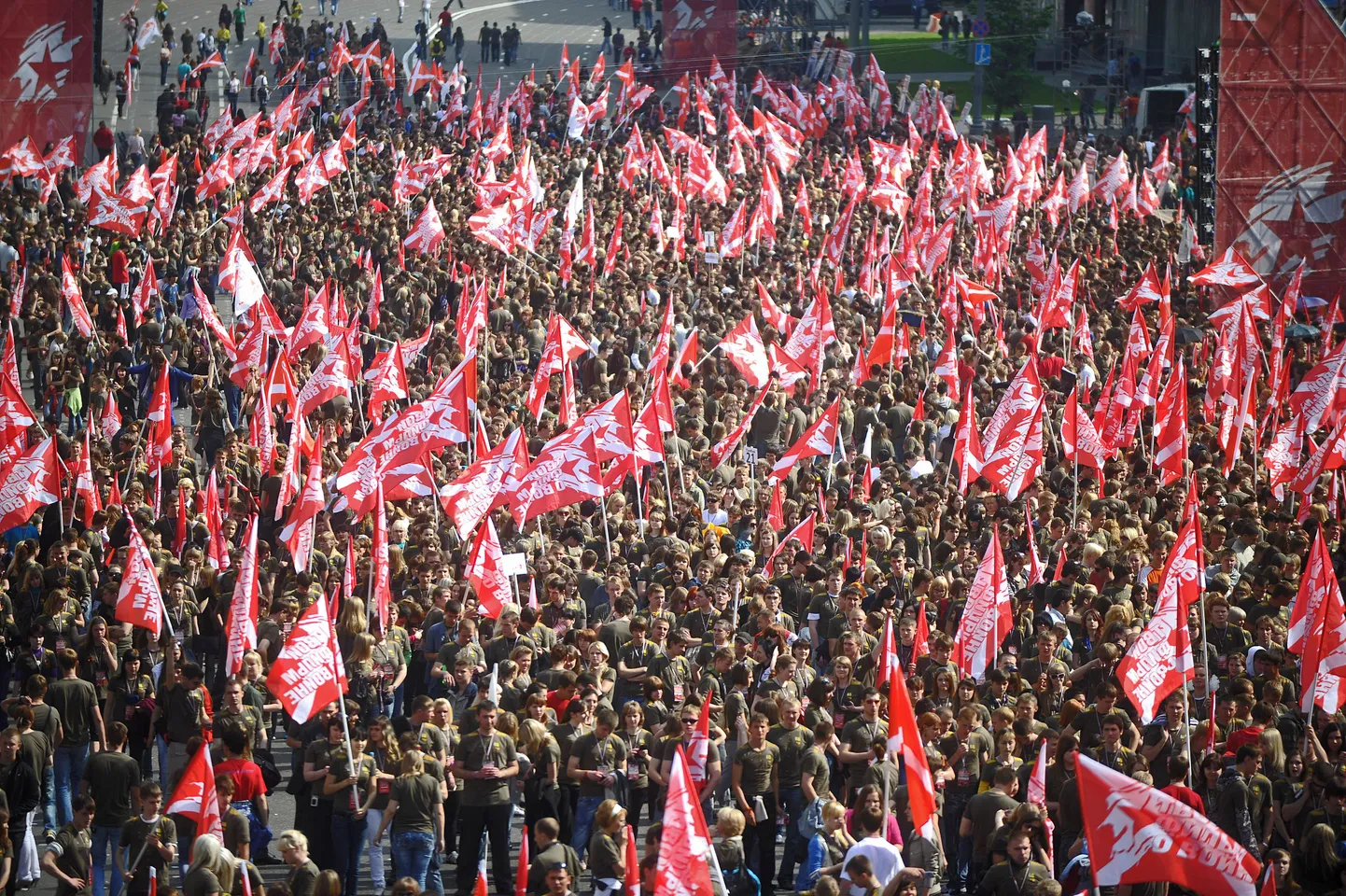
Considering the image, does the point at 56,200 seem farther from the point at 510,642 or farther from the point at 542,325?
the point at 510,642

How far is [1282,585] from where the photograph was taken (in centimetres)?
1509

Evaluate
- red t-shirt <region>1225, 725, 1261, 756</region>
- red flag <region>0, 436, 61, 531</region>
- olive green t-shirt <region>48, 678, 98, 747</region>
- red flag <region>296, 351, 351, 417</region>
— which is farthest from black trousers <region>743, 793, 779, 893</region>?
red flag <region>296, 351, 351, 417</region>

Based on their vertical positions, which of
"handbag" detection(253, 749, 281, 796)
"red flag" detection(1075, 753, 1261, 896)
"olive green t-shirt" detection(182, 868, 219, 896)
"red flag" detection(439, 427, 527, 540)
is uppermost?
"red flag" detection(1075, 753, 1261, 896)

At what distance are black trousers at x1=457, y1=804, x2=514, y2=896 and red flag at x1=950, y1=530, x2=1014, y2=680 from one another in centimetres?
359

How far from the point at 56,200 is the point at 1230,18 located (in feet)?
66.1

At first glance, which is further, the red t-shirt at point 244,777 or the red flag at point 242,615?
the red flag at point 242,615

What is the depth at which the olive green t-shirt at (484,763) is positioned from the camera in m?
12.2

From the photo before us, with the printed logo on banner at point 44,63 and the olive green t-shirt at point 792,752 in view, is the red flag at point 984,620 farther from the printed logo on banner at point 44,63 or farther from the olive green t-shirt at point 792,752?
the printed logo on banner at point 44,63

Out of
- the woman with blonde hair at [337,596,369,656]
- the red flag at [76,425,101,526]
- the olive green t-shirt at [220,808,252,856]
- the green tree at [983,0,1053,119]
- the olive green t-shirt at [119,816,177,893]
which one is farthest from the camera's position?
the green tree at [983,0,1053,119]

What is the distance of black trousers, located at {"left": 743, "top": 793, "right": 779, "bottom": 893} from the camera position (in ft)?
40.8

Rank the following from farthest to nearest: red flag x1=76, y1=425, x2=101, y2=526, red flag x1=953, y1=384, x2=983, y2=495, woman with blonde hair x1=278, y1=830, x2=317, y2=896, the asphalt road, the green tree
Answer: the green tree
the asphalt road
red flag x1=953, y1=384, x2=983, y2=495
red flag x1=76, y1=425, x2=101, y2=526
woman with blonde hair x1=278, y1=830, x2=317, y2=896

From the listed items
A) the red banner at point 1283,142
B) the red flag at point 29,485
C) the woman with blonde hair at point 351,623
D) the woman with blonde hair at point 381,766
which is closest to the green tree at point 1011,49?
the red banner at point 1283,142

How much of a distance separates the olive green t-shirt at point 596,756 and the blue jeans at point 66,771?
3536 millimetres

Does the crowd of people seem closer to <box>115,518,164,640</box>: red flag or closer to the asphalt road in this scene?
<box>115,518,164,640</box>: red flag
